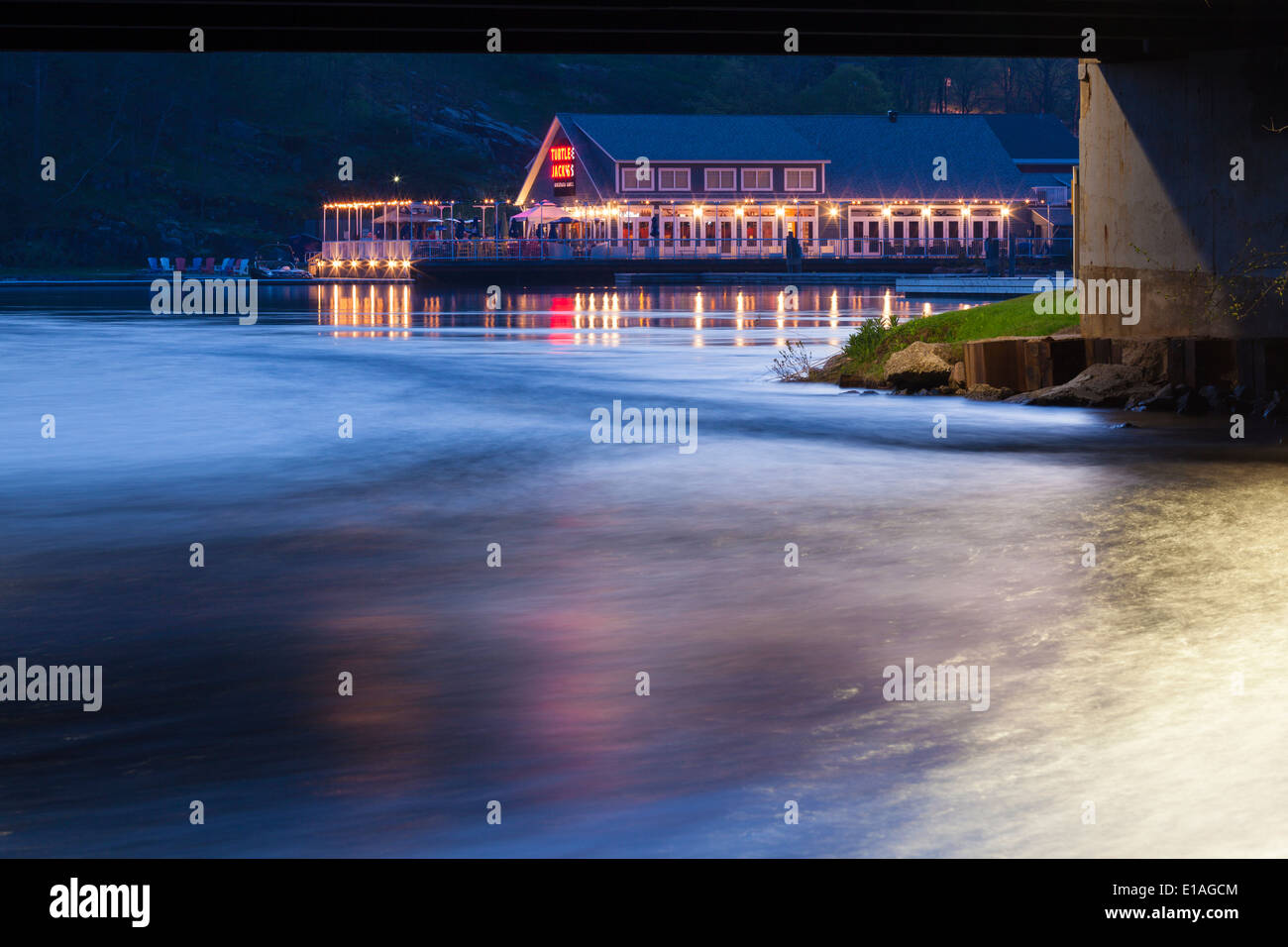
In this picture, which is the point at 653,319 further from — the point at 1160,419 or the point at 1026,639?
the point at 1026,639

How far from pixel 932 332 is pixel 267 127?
413 ft

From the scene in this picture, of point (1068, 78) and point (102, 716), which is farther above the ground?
point (1068, 78)

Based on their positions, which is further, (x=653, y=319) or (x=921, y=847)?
(x=653, y=319)

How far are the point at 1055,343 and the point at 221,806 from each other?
2009cm

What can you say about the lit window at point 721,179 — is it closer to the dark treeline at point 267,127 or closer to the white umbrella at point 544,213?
the white umbrella at point 544,213

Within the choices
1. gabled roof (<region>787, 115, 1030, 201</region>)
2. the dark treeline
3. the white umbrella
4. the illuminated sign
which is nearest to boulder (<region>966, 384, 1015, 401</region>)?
gabled roof (<region>787, 115, 1030, 201</region>)

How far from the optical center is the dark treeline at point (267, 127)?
128125mm

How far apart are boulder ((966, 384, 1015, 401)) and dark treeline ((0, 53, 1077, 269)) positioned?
10719 centimetres

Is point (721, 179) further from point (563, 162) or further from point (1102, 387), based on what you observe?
point (1102, 387)

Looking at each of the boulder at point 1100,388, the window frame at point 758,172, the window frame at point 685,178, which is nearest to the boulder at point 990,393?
the boulder at point 1100,388

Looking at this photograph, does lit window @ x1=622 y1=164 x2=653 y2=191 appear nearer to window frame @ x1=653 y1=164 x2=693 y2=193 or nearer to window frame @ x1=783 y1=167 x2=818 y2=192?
window frame @ x1=653 y1=164 x2=693 y2=193

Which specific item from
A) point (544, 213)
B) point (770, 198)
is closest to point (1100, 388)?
point (770, 198)
